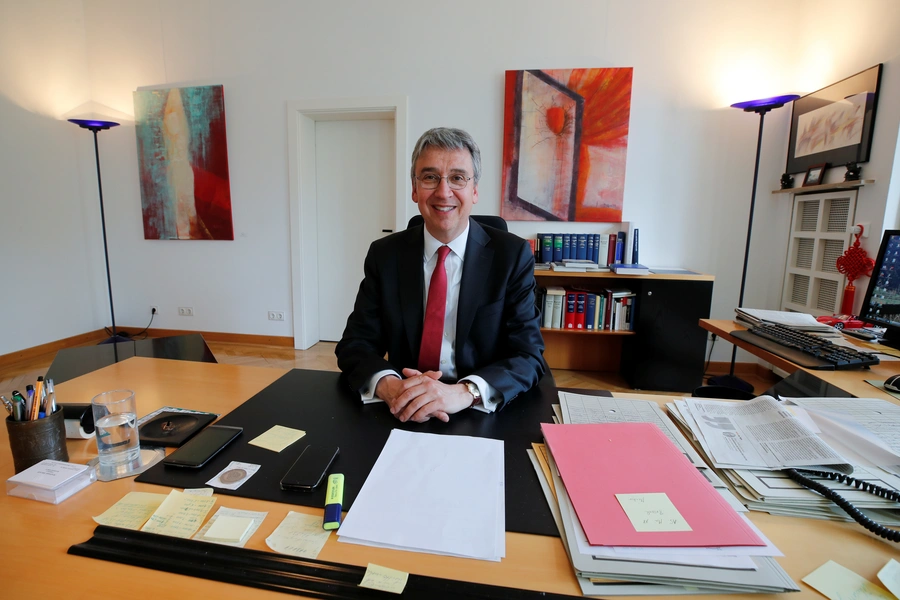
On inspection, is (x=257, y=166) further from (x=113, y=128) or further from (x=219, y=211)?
(x=113, y=128)

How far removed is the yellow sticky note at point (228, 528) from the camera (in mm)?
561

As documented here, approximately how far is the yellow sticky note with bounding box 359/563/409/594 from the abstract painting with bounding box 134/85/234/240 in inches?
150

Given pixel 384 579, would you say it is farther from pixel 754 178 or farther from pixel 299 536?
pixel 754 178

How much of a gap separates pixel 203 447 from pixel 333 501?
31 cm

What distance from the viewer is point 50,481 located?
642mm

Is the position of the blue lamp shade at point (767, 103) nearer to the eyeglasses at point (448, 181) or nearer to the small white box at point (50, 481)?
the eyeglasses at point (448, 181)

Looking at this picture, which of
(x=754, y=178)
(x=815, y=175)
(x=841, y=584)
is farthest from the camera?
(x=754, y=178)

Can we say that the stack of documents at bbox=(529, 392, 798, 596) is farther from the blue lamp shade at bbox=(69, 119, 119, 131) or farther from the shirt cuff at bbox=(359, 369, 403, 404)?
the blue lamp shade at bbox=(69, 119, 119, 131)

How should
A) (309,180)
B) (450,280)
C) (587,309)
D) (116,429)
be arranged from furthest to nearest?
1. (309,180)
2. (587,309)
3. (450,280)
4. (116,429)

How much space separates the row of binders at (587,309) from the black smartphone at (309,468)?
8.19 ft

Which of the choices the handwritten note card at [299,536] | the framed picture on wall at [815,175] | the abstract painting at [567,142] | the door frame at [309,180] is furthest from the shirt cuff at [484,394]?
the framed picture on wall at [815,175]

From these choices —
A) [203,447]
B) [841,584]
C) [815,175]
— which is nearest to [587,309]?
[815,175]

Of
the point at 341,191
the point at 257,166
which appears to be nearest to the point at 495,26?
the point at 341,191

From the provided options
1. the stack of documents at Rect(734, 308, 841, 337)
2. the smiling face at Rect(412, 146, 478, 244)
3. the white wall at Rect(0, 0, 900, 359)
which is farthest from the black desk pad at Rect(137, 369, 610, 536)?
the white wall at Rect(0, 0, 900, 359)
